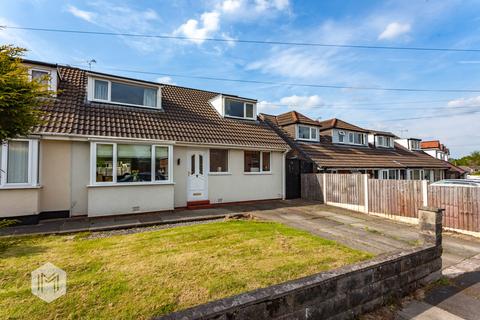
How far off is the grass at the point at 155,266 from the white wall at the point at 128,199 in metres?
2.22

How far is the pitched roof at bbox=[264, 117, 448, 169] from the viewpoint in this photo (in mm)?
16841

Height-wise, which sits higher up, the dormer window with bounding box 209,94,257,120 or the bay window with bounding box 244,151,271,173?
the dormer window with bounding box 209,94,257,120

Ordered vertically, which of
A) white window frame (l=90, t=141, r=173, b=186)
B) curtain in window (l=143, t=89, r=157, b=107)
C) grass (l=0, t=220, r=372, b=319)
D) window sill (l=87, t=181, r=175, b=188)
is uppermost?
curtain in window (l=143, t=89, r=157, b=107)

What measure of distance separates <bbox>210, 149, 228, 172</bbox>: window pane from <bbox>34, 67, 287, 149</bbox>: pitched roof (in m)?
0.65

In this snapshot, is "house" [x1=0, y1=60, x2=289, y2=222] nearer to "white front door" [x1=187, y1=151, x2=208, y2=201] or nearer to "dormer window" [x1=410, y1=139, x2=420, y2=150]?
"white front door" [x1=187, y1=151, x2=208, y2=201]

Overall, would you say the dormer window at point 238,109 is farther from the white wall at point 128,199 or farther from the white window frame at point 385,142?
the white window frame at point 385,142

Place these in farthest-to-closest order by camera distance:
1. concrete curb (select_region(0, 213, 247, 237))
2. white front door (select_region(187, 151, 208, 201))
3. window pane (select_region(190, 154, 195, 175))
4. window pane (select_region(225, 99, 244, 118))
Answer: window pane (select_region(225, 99, 244, 118)) < window pane (select_region(190, 154, 195, 175)) < white front door (select_region(187, 151, 208, 201)) < concrete curb (select_region(0, 213, 247, 237))

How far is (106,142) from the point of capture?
9156 mm

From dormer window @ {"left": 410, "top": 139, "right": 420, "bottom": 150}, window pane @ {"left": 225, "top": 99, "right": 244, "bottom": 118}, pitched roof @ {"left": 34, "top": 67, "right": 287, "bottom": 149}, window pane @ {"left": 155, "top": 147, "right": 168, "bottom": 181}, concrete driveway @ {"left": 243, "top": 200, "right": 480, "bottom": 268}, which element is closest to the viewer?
concrete driveway @ {"left": 243, "top": 200, "right": 480, "bottom": 268}

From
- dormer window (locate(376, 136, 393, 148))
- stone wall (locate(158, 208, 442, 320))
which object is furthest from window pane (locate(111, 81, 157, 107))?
dormer window (locate(376, 136, 393, 148))

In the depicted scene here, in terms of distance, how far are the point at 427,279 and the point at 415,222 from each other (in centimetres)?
598

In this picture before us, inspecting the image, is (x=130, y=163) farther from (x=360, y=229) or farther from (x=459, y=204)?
(x=459, y=204)

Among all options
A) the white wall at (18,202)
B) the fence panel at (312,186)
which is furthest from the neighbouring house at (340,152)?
the white wall at (18,202)

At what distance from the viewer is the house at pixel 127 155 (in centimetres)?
823
